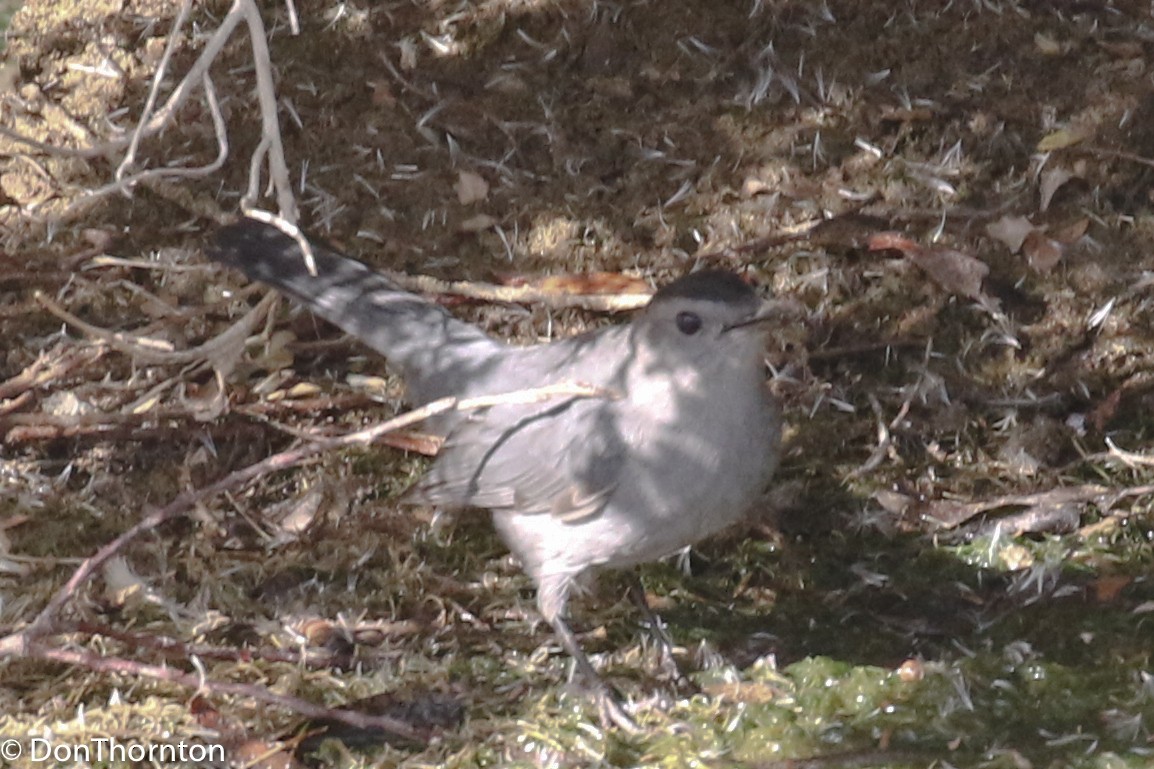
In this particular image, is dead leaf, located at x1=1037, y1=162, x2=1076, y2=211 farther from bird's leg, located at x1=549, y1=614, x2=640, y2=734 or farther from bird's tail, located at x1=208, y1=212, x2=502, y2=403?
bird's leg, located at x1=549, y1=614, x2=640, y2=734

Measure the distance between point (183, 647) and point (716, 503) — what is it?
4.62ft

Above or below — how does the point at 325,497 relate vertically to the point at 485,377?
below

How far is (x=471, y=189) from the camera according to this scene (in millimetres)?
5352

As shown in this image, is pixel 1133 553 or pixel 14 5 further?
pixel 1133 553

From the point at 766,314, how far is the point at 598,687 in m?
1.05

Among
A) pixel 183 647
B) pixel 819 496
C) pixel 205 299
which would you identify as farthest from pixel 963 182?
pixel 183 647

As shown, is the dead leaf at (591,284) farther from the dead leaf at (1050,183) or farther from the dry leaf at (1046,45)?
the dry leaf at (1046,45)

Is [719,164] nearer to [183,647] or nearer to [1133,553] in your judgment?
[1133,553]

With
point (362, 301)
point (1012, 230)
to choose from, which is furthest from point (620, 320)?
point (1012, 230)

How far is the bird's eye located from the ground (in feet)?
0.99

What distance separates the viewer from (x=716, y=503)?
395 cm

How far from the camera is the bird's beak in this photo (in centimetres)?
396

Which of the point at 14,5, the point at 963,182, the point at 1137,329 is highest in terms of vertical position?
the point at 14,5

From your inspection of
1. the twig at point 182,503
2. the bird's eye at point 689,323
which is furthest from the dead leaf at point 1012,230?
the twig at point 182,503
